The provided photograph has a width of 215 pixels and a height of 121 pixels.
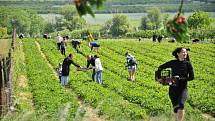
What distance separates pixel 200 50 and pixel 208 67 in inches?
542

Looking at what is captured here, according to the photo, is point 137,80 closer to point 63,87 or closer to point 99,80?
point 99,80

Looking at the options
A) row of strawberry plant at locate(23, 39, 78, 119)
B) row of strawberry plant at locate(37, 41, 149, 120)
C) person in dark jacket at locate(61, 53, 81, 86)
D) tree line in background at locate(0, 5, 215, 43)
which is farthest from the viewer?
tree line in background at locate(0, 5, 215, 43)

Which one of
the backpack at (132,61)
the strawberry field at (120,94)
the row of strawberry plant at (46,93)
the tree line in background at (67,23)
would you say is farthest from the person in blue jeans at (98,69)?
the tree line in background at (67,23)

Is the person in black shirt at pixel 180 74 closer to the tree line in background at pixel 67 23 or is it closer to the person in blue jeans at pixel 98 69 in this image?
the person in blue jeans at pixel 98 69

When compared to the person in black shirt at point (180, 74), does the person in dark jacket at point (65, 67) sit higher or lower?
lower

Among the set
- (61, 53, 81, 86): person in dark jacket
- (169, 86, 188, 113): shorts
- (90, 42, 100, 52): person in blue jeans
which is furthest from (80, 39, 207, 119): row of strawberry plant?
(90, 42, 100, 52): person in blue jeans

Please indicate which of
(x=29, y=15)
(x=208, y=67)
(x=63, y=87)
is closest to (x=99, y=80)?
(x=63, y=87)

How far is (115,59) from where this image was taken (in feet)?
118

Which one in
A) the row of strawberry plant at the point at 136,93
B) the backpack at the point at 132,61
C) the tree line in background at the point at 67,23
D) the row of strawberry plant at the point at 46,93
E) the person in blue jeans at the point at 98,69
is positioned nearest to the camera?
the row of strawberry plant at the point at 46,93

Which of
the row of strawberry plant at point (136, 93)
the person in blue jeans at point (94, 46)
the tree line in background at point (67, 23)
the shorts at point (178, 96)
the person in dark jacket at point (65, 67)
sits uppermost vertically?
the shorts at point (178, 96)

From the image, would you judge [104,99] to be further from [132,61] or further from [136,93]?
[132,61]

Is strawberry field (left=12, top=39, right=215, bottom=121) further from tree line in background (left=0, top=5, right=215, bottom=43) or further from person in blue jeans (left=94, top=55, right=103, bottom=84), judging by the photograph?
tree line in background (left=0, top=5, right=215, bottom=43)

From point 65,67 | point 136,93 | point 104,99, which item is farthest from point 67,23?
point 104,99

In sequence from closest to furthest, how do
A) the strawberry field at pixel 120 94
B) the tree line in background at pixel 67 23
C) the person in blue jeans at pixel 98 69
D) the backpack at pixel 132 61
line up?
the strawberry field at pixel 120 94 < the person in blue jeans at pixel 98 69 < the backpack at pixel 132 61 < the tree line in background at pixel 67 23
